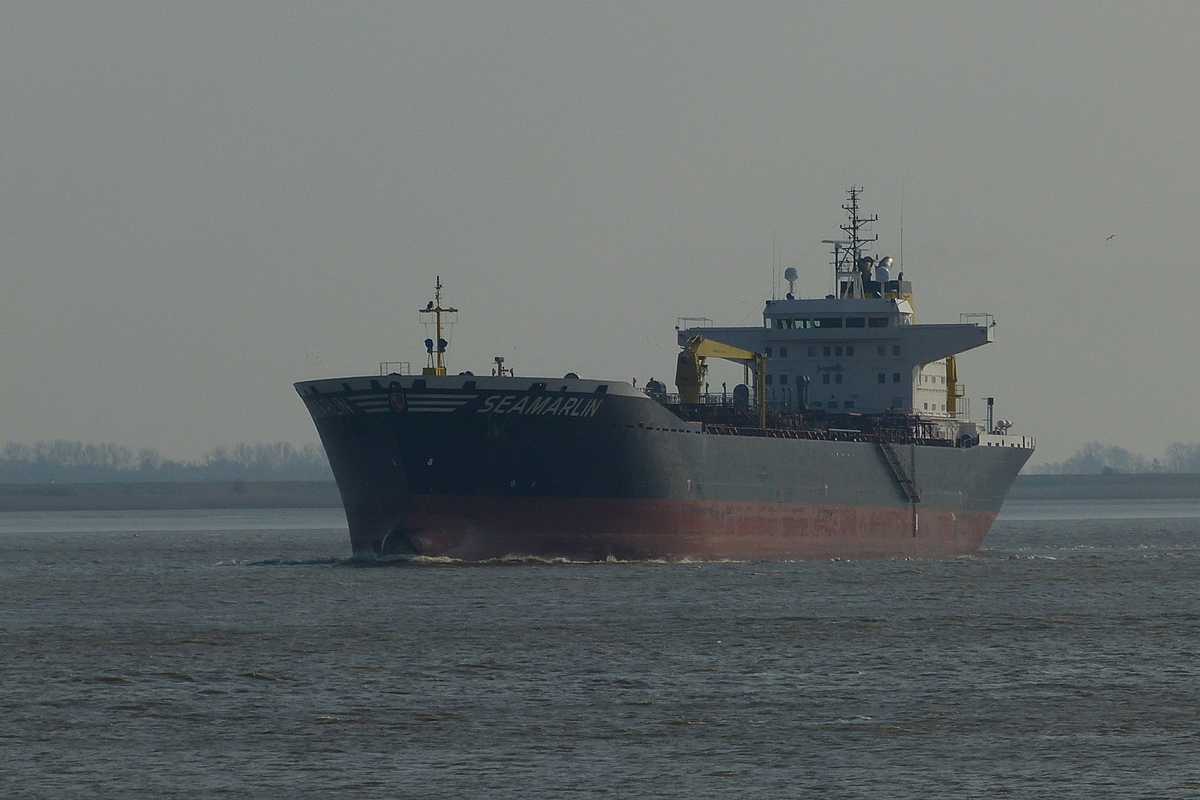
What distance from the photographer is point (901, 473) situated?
53812 millimetres

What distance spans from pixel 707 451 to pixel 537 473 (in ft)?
19.5

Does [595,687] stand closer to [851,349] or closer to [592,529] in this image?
[592,529]

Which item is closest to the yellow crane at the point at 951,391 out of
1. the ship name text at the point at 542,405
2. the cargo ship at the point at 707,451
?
the cargo ship at the point at 707,451

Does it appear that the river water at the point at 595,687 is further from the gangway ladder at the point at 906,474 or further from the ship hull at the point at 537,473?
the gangway ladder at the point at 906,474

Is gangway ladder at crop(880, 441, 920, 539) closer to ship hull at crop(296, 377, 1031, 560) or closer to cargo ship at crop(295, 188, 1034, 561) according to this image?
cargo ship at crop(295, 188, 1034, 561)

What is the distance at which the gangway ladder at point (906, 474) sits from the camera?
5325cm

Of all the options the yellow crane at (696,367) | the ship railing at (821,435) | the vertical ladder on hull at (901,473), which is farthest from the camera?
the vertical ladder on hull at (901,473)

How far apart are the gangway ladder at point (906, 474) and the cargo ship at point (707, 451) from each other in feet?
0.22

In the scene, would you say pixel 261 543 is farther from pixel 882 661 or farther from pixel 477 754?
pixel 477 754

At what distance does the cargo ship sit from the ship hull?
5 centimetres

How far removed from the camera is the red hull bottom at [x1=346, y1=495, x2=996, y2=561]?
137 ft

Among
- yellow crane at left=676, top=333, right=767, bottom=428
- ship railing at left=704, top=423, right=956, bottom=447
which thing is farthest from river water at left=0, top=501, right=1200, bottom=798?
yellow crane at left=676, top=333, right=767, bottom=428

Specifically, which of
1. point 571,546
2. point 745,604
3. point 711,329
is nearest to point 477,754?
point 745,604

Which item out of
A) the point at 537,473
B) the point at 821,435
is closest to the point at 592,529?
the point at 537,473
